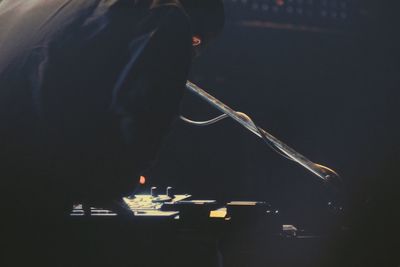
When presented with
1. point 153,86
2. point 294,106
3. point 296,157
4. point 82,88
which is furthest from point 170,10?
point 294,106

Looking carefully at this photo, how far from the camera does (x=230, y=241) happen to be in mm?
1824

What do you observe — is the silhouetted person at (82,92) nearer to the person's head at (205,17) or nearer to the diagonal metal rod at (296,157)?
the person's head at (205,17)

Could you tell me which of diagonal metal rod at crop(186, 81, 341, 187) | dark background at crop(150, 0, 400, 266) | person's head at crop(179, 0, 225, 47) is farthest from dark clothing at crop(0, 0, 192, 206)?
dark background at crop(150, 0, 400, 266)

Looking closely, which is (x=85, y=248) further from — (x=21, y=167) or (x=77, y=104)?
(x=77, y=104)

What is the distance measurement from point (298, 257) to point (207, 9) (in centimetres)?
94

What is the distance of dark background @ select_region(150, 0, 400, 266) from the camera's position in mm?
3930

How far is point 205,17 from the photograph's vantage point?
5.24 ft

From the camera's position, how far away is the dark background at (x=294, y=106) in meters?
3.93

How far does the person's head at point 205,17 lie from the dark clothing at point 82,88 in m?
0.26

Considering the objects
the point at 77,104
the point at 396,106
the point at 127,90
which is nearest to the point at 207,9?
the point at 127,90

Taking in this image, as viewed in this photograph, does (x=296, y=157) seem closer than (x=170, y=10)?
No

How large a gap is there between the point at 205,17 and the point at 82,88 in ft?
1.75

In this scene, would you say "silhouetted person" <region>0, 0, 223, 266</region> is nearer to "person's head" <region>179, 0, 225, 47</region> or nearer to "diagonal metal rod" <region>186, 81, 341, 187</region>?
"person's head" <region>179, 0, 225, 47</region>

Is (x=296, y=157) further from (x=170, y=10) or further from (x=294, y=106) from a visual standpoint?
(x=294, y=106)
